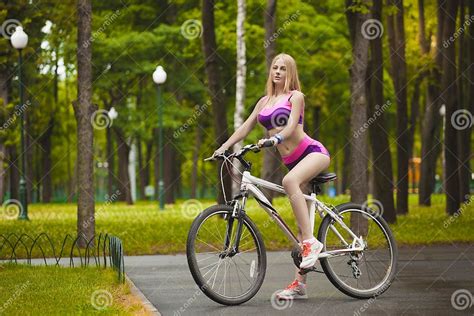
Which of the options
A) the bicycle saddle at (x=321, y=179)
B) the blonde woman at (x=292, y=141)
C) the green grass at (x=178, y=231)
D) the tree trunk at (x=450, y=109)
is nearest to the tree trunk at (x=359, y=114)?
the green grass at (x=178, y=231)

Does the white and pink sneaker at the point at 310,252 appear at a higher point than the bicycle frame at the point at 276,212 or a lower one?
lower

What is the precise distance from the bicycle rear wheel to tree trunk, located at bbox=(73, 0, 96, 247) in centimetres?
689

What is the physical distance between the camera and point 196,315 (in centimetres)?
743

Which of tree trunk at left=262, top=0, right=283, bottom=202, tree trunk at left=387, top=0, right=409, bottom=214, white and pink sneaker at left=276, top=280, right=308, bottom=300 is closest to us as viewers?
white and pink sneaker at left=276, top=280, right=308, bottom=300

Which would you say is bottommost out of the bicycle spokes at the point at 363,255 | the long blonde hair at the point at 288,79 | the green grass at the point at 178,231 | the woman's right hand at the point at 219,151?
the green grass at the point at 178,231

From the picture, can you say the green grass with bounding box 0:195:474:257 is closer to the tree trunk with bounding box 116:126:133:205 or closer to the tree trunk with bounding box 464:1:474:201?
the tree trunk with bounding box 464:1:474:201

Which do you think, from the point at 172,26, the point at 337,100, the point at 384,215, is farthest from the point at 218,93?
the point at 337,100

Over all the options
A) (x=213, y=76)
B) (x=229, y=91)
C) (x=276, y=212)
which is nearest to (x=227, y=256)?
(x=276, y=212)

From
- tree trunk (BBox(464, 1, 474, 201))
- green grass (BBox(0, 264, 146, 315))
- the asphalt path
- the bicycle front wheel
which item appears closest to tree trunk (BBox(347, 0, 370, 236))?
the asphalt path

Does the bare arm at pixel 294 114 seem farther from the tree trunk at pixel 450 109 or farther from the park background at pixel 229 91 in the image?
the tree trunk at pixel 450 109

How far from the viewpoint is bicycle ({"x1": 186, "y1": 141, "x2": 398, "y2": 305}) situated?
7688 mm

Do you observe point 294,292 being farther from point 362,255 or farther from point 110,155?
point 110,155

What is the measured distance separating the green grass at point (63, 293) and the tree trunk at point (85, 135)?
140 inches

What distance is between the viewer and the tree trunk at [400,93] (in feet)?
73.9
